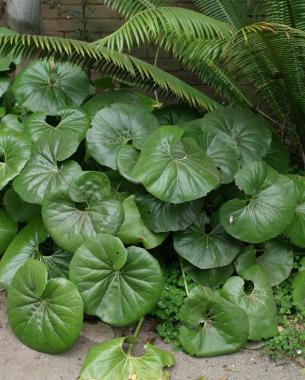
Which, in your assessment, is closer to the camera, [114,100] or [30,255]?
[30,255]

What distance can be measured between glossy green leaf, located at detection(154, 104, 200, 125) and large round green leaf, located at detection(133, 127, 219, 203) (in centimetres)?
51

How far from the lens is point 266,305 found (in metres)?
2.79

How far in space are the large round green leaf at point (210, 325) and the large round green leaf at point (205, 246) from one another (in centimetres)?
22

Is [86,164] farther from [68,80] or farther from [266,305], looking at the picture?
[266,305]

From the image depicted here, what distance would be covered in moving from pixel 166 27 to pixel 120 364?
1698 millimetres

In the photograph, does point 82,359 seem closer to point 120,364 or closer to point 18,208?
point 120,364

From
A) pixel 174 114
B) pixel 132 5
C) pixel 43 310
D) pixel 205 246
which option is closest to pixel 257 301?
pixel 205 246

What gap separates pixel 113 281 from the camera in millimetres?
Answer: 2732

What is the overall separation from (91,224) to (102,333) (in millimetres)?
546

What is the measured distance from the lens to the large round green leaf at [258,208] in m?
2.86

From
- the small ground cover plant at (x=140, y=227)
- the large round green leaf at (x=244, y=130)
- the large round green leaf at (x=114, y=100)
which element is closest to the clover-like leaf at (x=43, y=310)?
the small ground cover plant at (x=140, y=227)

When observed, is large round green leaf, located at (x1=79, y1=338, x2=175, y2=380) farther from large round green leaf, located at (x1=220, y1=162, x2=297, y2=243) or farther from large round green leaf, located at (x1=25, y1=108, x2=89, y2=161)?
large round green leaf, located at (x1=25, y1=108, x2=89, y2=161)

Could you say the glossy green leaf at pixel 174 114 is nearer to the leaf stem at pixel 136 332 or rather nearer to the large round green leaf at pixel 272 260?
the large round green leaf at pixel 272 260

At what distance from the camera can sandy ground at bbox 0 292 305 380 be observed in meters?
2.60
